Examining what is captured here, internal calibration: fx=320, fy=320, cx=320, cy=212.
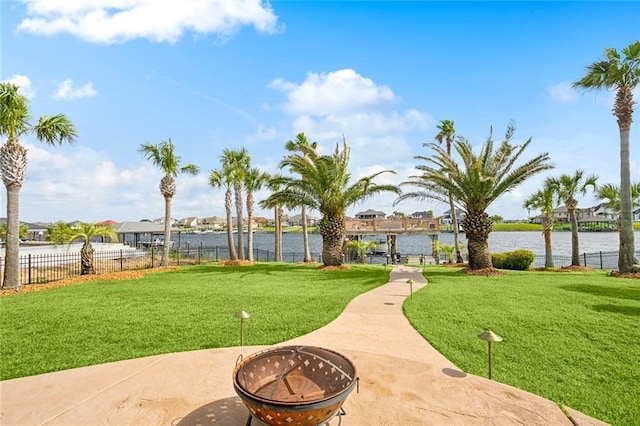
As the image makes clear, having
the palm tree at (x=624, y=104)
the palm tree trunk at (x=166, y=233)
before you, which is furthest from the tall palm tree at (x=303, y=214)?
the palm tree at (x=624, y=104)

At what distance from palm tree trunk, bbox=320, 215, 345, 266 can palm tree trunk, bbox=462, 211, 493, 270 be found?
653 centimetres

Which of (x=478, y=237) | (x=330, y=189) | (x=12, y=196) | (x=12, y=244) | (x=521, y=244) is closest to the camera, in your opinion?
(x=12, y=244)

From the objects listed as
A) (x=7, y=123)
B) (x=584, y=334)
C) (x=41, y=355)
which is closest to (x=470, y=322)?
(x=584, y=334)

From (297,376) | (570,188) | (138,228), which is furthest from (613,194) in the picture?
(138,228)

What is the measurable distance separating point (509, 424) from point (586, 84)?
1879 cm

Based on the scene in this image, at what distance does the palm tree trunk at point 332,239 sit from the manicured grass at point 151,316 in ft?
14.1

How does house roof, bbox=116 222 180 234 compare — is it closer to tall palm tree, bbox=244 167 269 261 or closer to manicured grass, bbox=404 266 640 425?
tall palm tree, bbox=244 167 269 261

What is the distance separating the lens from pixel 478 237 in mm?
15688

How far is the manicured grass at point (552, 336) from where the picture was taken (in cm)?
427

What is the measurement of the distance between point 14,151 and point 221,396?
14761 millimetres

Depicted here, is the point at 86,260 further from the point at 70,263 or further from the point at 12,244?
the point at 70,263

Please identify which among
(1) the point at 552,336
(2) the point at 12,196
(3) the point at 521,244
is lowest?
(3) the point at 521,244

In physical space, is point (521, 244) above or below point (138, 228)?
below

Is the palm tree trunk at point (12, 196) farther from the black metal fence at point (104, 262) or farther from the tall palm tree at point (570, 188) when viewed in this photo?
the tall palm tree at point (570, 188)
